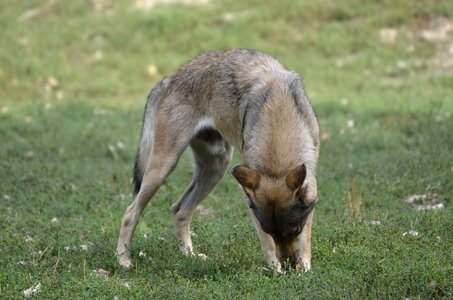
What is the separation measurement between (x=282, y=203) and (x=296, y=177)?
0.24 meters

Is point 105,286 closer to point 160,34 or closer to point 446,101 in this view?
point 446,101

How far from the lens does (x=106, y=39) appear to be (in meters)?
19.0

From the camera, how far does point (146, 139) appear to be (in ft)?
27.4

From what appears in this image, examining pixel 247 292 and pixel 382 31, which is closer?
pixel 247 292

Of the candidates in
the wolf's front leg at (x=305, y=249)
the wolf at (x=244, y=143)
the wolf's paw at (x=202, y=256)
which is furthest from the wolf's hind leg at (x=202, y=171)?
the wolf's front leg at (x=305, y=249)

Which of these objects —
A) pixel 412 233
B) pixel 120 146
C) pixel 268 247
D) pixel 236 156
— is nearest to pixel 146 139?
pixel 268 247

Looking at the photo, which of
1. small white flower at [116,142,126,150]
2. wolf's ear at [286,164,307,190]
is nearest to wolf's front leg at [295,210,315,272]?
wolf's ear at [286,164,307,190]

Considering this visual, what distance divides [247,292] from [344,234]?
5.19ft

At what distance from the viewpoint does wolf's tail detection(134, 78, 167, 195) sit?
8.32m

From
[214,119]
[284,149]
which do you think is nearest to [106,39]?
[214,119]

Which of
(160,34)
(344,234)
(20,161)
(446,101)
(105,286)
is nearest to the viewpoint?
(105,286)

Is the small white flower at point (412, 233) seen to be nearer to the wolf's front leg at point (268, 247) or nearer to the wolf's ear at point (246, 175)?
the wolf's front leg at point (268, 247)

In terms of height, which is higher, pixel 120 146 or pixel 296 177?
pixel 296 177

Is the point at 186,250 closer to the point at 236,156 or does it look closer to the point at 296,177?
the point at 296,177
